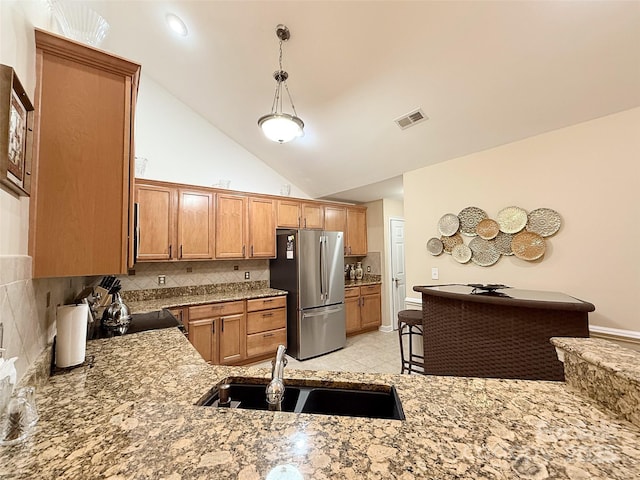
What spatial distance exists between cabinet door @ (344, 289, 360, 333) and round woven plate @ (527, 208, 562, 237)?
275 cm

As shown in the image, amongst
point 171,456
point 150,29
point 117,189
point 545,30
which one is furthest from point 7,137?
point 545,30

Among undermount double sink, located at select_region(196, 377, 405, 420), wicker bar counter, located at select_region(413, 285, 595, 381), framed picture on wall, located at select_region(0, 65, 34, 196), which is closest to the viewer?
framed picture on wall, located at select_region(0, 65, 34, 196)

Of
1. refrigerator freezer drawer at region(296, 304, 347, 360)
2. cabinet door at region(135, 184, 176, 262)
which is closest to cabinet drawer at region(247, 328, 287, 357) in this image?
refrigerator freezer drawer at region(296, 304, 347, 360)

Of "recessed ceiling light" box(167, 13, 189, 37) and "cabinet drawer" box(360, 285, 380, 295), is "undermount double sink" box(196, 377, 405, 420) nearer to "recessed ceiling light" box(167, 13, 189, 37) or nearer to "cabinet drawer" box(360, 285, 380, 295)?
"recessed ceiling light" box(167, 13, 189, 37)

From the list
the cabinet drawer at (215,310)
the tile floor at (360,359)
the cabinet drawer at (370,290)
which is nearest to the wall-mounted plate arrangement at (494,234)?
the tile floor at (360,359)

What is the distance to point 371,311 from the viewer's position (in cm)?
477

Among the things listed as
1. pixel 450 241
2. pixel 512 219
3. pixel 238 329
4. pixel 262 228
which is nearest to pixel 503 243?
pixel 512 219

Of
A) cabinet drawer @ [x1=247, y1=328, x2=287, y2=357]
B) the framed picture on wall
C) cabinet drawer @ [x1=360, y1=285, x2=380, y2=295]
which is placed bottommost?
cabinet drawer @ [x1=247, y1=328, x2=287, y2=357]

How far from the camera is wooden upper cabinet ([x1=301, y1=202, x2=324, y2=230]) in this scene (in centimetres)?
436

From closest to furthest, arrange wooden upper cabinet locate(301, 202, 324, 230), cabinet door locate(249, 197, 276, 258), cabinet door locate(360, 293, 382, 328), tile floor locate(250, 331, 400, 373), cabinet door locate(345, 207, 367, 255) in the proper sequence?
tile floor locate(250, 331, 400, 373) → cabinet door locate(249, 197, 276, 258) → wooden upper cabinet locate(301, 202, 324, 230) → cabinet door locate(360, 293, 382, 328) → cabinet door locate(345, 207, 367, 255)

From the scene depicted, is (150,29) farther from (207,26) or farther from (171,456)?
(171,456)

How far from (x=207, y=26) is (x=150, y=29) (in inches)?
28.8

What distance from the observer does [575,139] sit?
2.21 m


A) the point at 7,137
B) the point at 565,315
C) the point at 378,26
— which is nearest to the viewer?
the point at 7,137
